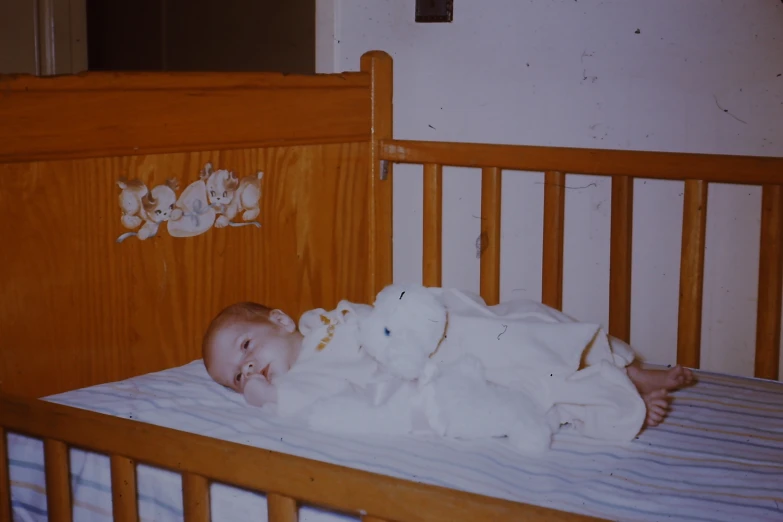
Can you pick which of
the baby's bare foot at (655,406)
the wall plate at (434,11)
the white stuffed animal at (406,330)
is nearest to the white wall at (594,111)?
the wall plate at (434,11)

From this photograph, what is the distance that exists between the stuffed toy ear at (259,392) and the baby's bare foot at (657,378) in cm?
48

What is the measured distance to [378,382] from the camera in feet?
3.66

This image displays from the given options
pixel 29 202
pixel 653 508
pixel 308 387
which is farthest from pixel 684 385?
pixel 29 202

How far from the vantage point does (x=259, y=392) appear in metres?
1.14

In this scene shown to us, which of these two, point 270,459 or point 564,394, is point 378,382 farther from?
point 270,459

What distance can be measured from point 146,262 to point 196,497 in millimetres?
560

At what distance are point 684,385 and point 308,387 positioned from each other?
552 millimetres

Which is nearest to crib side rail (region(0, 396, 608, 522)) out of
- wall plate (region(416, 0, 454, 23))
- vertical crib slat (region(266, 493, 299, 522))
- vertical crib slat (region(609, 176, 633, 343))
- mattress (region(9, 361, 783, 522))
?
vertical crib slat (region(266, 493, 299, 522))

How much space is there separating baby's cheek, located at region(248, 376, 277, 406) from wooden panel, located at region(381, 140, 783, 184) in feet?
1.77

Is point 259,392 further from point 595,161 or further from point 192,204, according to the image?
point 595,161

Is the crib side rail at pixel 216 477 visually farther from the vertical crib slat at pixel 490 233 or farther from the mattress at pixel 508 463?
the vertical crib slat at pixel 490 233

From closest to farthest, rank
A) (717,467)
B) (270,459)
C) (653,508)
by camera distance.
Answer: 1. (270,459)
2. (653,508)
3. (717,467)

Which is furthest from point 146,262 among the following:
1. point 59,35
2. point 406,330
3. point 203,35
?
point 203,35

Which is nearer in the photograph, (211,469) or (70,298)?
(211,469)
